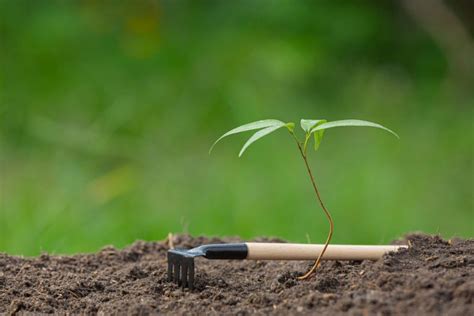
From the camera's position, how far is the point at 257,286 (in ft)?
6.69

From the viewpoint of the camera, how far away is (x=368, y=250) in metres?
2.04

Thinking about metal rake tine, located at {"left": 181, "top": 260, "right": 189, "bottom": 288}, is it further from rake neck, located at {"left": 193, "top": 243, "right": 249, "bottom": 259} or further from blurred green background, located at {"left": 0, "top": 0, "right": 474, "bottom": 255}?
blurred green background, located at {"left": 0, "top": 0, "right": 474, "bottom": 255}

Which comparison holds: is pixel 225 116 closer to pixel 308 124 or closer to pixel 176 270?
pixel 176 270

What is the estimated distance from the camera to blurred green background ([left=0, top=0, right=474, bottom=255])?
4180mm

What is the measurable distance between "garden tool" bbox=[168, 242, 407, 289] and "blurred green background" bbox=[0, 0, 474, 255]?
5.04 ft

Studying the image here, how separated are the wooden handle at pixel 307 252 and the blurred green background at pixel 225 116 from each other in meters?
1.53

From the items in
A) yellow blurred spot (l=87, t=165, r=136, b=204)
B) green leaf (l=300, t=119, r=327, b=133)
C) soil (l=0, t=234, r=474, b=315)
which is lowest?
soil (l=0, t=234, r=474, b=315)

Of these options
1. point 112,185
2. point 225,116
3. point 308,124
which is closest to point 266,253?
point 308,124

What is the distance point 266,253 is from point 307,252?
0.10 meters

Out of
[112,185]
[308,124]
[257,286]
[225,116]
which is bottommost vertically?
[257,286]

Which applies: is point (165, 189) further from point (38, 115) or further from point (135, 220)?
point (38, 115)

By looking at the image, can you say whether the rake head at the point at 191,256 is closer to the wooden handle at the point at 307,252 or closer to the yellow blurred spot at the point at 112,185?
the wooden handle at the point at 307,252

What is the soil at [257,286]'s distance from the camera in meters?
1.62

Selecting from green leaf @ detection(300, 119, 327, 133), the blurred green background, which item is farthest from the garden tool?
the blurred green background
